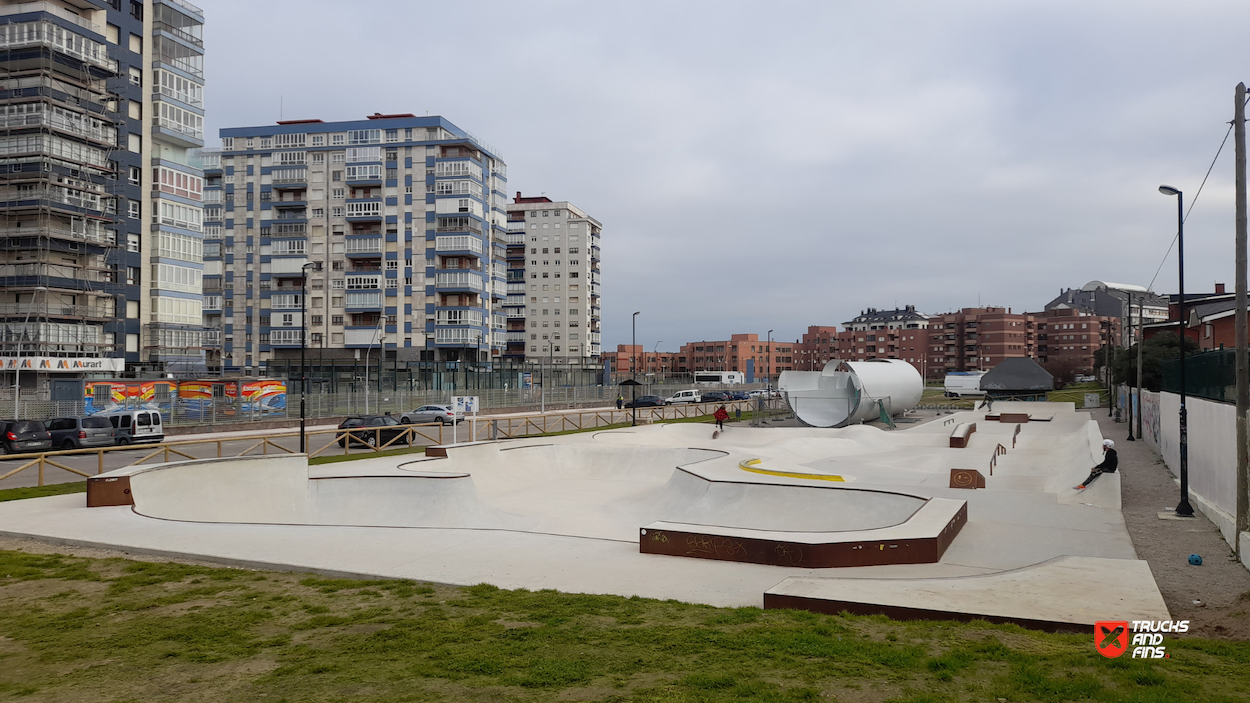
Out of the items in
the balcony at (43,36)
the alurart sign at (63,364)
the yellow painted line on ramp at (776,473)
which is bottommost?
the yellow painted line on ramp at (776,473)

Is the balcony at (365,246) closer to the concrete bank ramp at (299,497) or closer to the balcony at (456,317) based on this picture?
the balcony at (456,317)

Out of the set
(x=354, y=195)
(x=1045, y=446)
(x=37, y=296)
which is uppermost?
(x=354, y=195)

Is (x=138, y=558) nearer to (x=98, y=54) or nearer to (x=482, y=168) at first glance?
(x=98, y=54)

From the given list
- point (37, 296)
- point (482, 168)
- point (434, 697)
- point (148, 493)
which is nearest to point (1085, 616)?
point (434, 697)

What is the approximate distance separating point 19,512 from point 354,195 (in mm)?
74049

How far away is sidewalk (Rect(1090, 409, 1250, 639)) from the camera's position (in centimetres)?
793

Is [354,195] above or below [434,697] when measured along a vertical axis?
above

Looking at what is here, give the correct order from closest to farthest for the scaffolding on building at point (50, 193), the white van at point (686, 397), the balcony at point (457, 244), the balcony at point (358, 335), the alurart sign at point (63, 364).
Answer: the alurart sign at point (63, 364) < the scaffolding on building at point (50, 193) < the white van at point (686, 397) < the balcony at point (457, 244) < the balcony at point (358, 335)

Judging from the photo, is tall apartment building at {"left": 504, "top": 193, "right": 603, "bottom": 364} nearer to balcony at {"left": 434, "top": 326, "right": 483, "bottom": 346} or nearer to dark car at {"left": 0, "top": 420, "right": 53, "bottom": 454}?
balcony at {"left": 434, "top": 326, "right": 483, "bottom": 346}

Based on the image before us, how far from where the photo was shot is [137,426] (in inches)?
1267

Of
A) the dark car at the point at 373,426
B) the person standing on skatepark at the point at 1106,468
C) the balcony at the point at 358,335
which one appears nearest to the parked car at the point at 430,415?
the dark car at the point at 373,426

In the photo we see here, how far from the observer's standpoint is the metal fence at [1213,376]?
44.4ft

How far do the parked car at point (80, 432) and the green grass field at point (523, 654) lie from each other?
24.9 meters

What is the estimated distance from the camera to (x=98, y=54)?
169ft
